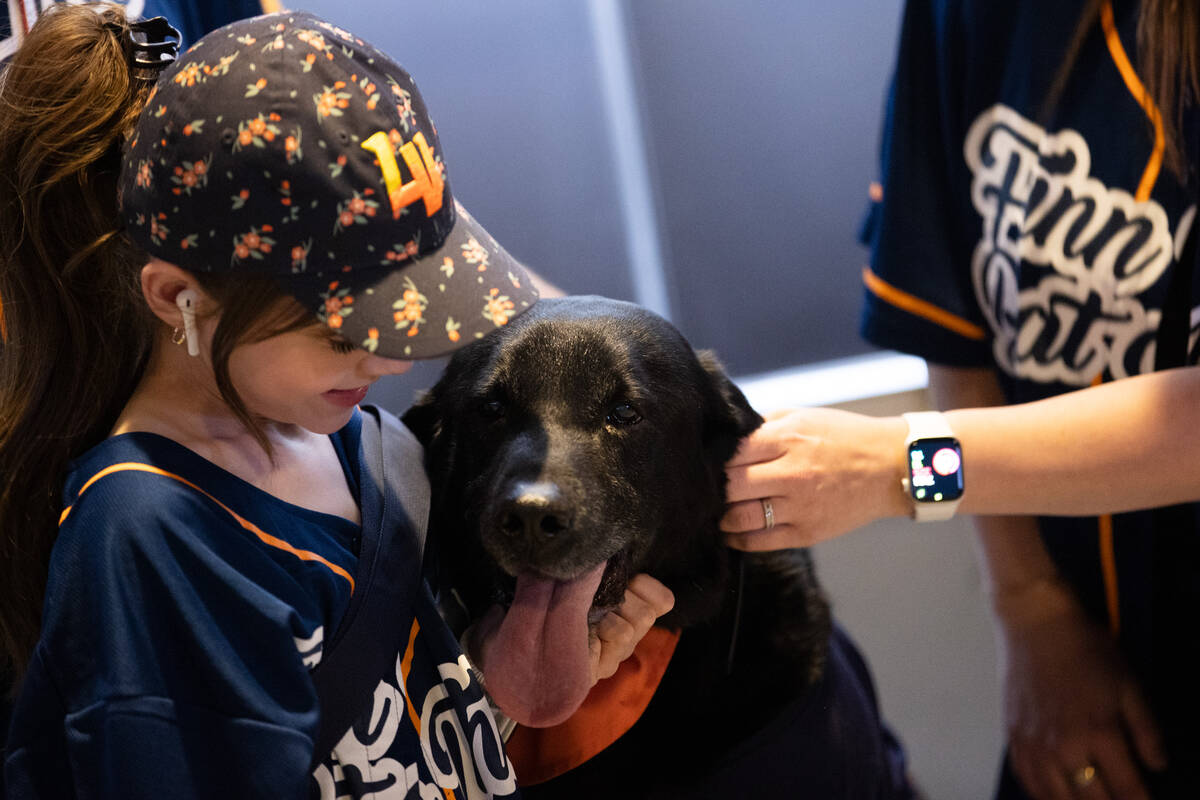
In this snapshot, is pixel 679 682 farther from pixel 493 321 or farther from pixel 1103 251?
pixel 1103 251

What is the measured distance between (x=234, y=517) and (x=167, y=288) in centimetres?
18

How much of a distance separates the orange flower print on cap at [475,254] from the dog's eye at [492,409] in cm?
27

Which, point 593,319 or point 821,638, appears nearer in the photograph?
point 593,319

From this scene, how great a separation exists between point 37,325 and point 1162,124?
1104 mm

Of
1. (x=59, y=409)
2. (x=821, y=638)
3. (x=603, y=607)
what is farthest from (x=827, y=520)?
(x=59, y=409)

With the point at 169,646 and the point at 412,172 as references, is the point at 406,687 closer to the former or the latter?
the point at 169,646

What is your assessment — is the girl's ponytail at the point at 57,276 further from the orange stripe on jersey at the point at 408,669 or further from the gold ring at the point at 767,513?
the gold ring at the point at 767,513

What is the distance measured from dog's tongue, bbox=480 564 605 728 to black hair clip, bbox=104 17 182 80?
0.56 metres

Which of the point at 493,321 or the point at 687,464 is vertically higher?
the point at 493,321

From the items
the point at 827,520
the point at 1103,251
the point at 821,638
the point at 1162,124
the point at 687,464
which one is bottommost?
the point at 821,638

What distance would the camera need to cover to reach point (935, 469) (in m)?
1.15

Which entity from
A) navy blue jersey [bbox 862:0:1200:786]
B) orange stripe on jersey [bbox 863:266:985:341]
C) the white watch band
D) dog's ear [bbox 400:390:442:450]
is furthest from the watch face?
dog's ear [bbox 400:390:442:450]

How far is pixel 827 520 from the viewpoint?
116 cm

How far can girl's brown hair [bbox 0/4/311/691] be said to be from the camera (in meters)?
0.80
